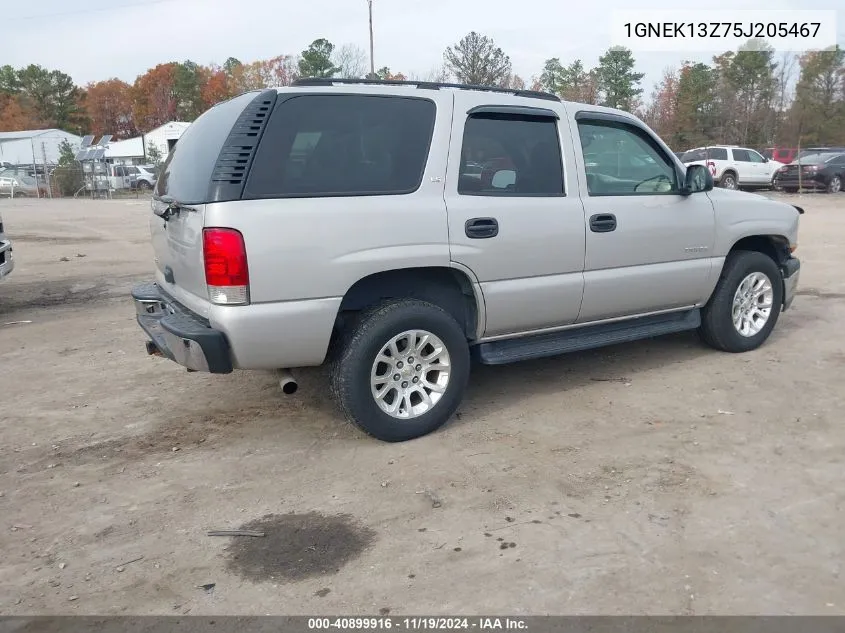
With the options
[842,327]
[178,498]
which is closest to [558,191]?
[178,498]

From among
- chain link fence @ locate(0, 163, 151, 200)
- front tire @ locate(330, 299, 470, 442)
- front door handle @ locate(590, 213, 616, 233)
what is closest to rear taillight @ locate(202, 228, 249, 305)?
front tire @ locate(330, 299, 470, 442)

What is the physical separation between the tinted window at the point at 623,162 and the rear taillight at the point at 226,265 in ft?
7.78

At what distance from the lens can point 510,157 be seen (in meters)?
4.66

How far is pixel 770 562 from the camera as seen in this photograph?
121 inches

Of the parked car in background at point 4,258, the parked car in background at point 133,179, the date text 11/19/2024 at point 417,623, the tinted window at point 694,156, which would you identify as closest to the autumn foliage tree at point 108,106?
the parked car in background at point 133,179

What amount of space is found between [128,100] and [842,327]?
306 ft

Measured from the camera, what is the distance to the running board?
187 inches

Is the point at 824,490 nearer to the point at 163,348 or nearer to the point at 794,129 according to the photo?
the point at 163,348

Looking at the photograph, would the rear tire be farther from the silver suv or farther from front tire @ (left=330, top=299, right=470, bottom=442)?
front tire @ (left=330, top=299, right=470, bottom=442)

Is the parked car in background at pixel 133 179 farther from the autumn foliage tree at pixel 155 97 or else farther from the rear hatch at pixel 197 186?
the autumn foliage tree at pixel 155 97

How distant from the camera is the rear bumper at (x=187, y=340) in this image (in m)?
3.82

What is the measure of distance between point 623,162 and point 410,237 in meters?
1.89

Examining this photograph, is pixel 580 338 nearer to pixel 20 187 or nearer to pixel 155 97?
pixel 20 187

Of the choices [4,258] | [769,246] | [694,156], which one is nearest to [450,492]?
[769,246]
